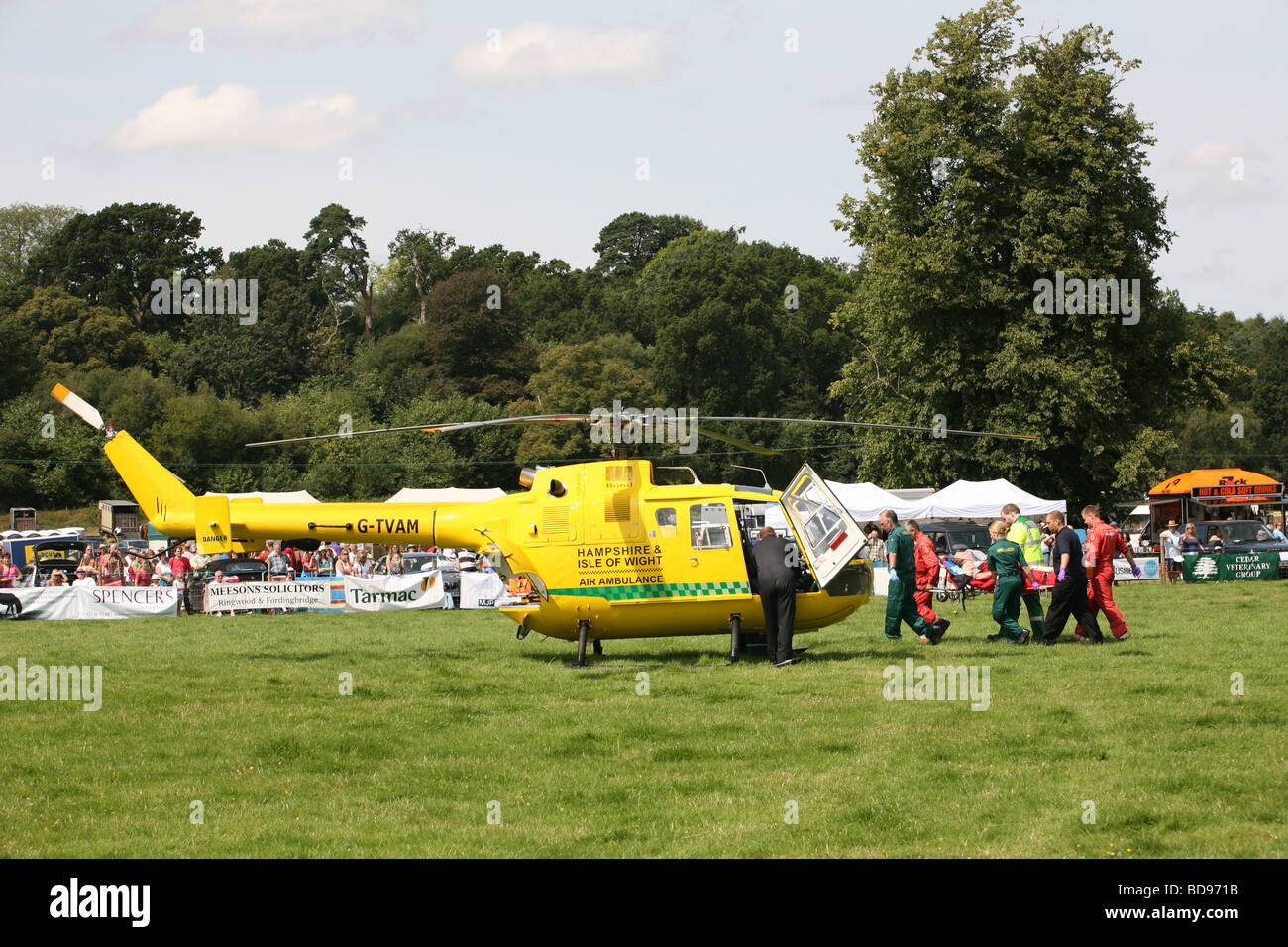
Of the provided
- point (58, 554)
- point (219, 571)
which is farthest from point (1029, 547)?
point (58, 554)

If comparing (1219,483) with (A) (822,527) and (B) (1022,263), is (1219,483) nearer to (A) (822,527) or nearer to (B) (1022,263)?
(B) (1022,263)

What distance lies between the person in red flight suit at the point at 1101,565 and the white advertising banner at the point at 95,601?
2131 cm

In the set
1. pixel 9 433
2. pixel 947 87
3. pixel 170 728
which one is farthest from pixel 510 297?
pixel 170 728

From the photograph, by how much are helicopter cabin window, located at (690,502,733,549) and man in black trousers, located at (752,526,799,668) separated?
52 cm

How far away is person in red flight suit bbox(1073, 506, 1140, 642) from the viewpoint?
54.7 feet

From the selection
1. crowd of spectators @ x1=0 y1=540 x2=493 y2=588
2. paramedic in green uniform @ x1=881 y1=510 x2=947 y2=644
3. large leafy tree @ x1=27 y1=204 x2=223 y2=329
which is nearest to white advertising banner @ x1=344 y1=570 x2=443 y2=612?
crowd of spectators @ x1=0 y1=540 x2=493 y2=588

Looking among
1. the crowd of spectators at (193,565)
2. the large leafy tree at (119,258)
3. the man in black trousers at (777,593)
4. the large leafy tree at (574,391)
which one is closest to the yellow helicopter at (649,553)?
the man in black trousers at (777,593)

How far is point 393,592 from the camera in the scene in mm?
29547

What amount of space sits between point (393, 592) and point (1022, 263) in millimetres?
25386

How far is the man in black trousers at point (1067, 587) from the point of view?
649 inches

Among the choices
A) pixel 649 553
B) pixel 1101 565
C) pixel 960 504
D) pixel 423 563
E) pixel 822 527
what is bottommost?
pixel 423 563

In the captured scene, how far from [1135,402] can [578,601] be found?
33908 millimetres

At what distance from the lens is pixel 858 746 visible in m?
10.5
